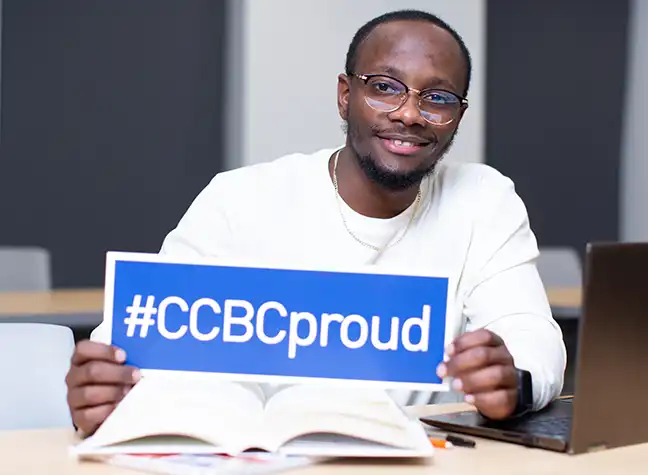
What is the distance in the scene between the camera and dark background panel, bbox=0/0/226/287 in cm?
484

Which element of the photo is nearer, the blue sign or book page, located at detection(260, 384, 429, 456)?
book page, located at detection(260, 384, 429, 456)

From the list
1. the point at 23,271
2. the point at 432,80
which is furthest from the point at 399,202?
the point at 23,271

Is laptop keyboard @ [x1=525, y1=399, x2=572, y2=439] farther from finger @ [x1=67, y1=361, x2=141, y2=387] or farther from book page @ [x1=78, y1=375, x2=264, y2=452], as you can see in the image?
finger @ [x1=67, y1=361, x2=141, y2=387]

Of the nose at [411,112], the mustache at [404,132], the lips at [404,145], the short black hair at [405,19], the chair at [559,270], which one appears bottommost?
the chair at [559,270]

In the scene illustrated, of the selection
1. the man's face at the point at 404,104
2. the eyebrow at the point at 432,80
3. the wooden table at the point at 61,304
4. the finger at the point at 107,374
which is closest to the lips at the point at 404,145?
the man's face at the point at 404,104

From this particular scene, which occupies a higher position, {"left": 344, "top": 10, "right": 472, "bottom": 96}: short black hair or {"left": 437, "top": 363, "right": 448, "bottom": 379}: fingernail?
{"left": 344, "top": 10, "right": 472, "bottom": 96}: short black hair

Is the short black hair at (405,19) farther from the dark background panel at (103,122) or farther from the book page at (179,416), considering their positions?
the dark background panel at (103,122)

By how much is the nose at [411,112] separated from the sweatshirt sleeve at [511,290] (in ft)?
0.84

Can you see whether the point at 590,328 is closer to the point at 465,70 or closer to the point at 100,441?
the point at 100,441

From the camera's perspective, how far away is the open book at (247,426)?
1.38m

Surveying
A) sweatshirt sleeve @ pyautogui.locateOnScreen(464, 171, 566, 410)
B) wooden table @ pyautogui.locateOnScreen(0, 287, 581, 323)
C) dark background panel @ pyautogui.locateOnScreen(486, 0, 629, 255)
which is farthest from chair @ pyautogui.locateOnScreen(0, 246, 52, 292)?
dark background panel @ pyautogui.locateOnScreen(486, 0, 629, 255)

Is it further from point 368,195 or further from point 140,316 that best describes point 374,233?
point 140,316

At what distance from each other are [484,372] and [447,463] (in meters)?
0.20

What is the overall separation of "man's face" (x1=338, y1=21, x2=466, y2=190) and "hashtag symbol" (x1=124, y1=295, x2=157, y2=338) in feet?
2.35
